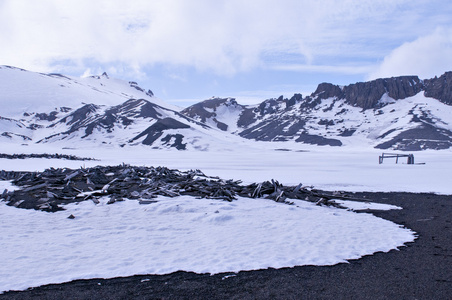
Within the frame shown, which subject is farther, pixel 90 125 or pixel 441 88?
pixel 441 88

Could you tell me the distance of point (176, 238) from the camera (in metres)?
9.09

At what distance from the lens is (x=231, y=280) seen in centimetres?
652

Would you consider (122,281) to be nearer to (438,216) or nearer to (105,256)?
(105,256)

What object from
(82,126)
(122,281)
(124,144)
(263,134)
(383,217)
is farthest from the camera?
(263,134)

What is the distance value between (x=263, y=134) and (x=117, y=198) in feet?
573

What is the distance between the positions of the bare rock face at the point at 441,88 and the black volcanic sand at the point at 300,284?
8146 inches

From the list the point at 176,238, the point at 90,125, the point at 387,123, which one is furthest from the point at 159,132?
the point at 387,123

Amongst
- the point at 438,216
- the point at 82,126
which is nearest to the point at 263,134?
the point at 82,126

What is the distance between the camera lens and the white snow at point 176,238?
7105mm

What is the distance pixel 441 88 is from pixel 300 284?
220520 millimetres

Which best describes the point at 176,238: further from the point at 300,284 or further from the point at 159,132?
the point at 159,132

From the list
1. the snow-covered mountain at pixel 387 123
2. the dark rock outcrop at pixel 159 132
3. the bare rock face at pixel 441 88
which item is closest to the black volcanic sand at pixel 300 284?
the dark rock outcrop at pixel 159 132

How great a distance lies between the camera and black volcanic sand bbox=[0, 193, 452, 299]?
19.1ft

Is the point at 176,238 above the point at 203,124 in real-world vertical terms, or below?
below
